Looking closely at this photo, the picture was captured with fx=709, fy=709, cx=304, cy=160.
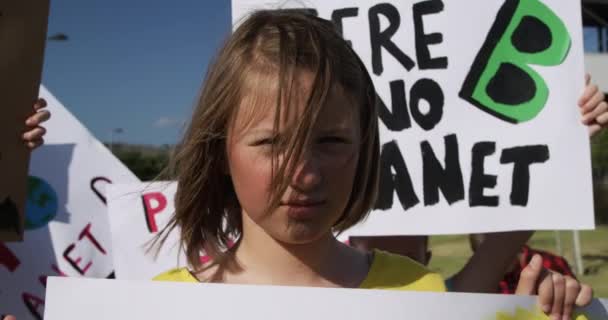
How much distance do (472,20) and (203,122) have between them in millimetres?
874

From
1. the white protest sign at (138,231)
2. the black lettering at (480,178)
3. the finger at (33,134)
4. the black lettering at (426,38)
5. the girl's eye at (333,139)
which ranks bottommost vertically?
the white protest sign at (138,231)

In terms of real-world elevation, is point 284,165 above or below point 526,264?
above

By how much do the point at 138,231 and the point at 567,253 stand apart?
27.8ft

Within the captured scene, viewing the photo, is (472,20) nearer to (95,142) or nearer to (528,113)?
(528,113)

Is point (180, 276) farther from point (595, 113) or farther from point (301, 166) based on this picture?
point (595, 113)

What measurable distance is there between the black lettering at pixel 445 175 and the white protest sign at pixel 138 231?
0.82m

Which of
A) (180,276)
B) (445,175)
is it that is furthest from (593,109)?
(180,276)

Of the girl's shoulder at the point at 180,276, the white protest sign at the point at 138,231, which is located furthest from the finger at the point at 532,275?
the white protest sign at the point at 138,231

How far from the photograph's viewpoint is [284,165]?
0.88 metres

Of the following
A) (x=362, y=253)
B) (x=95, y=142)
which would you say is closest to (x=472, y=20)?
(x=362, y=253)

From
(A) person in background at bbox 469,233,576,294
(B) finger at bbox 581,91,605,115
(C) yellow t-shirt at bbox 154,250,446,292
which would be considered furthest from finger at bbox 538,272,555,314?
(A) person in background at bbox 469,233,576,294

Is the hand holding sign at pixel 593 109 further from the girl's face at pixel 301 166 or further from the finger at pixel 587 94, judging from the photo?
the girl's face at pixel 301 166

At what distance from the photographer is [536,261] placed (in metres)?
0.85

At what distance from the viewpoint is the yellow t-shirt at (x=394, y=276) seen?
1.05 metres
